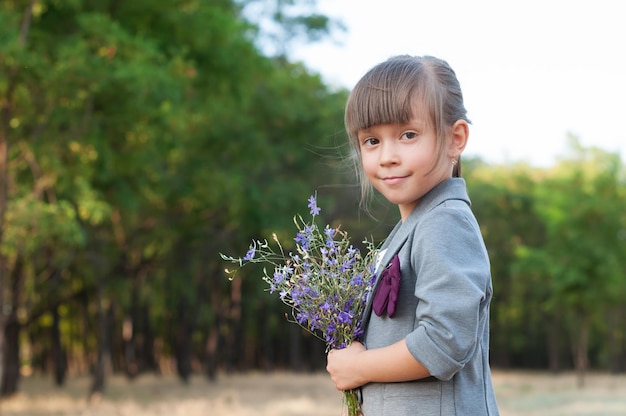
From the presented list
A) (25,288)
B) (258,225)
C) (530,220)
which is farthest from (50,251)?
(530,220)

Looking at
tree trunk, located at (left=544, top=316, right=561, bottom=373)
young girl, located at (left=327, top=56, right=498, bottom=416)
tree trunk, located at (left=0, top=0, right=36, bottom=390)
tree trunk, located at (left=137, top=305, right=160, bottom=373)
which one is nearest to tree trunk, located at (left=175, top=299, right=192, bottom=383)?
tree trunk, located at (left=137, top=305, right=160, bottom=373)

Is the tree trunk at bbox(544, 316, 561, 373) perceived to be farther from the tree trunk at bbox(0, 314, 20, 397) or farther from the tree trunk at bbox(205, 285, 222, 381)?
the tree trunk at bbox(0, 314, 20, 397)

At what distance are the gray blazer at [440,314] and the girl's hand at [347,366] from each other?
0.14 ft

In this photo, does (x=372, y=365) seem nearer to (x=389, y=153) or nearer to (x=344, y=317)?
(x=344, y=317)

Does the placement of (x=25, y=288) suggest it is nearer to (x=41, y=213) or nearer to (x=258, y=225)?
(x=258, y=225)

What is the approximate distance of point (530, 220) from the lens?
40844 mm

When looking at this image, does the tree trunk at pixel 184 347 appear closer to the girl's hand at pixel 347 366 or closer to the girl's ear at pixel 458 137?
the girl's hand at pixel 347 366

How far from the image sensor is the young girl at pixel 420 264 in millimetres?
2045

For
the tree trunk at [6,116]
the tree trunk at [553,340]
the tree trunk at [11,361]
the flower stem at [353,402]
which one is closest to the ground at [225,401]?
the tree trunk at [11,361]

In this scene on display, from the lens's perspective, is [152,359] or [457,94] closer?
[457,94]

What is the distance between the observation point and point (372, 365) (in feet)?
7.14

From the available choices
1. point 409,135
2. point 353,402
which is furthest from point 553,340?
point 409,135

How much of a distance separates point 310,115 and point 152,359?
16.0m

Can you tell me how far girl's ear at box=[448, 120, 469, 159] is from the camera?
231 cm
